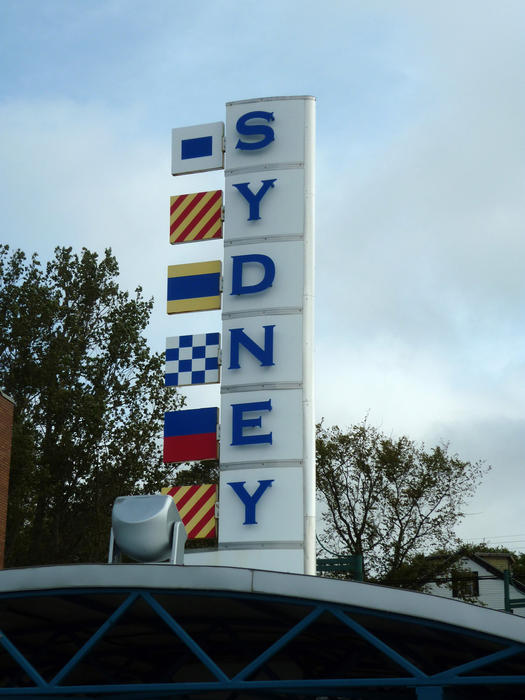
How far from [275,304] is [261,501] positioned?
3.59 m

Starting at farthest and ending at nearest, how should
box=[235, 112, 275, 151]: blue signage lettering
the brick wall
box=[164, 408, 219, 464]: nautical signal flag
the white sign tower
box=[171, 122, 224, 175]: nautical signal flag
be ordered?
the brick wall, box=[171, 122, 224, 175]: nautical signal flag, box=[235, 112, 275, 151]: blue signage lettering, box=[164, 408, 219, 464]: nautical signal flag, the white sign tower

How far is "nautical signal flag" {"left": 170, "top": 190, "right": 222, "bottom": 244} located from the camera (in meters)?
19.9

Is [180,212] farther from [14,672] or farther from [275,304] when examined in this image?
[14,672]

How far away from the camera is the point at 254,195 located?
19.7 m

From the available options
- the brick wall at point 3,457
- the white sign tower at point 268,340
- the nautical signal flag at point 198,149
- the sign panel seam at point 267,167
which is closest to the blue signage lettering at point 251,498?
the white sign tower at point 268,340

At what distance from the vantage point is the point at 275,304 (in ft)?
61.9

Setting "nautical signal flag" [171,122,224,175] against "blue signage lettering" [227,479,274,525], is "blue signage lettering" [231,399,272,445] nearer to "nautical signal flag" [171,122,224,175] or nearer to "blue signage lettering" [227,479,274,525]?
"blue signage lettering" [227,479,274,525]

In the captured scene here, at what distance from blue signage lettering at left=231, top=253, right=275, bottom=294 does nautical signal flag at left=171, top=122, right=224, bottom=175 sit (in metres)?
2.15

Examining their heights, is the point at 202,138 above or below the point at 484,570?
above

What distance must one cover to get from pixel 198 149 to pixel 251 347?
4396 millimetres

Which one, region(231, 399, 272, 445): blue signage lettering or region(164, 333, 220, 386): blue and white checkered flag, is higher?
region(164, 333, 220, 386): blue and white checkered flag

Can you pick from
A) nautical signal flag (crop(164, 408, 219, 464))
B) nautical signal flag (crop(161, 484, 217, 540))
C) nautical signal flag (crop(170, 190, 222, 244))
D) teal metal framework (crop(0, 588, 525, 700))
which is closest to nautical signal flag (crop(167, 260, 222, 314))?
nautical signal flag (crop(170, 190, 222, 244))

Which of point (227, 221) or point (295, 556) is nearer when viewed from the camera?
point (295, 556)

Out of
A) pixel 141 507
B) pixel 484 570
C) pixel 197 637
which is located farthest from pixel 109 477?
pixel 141 507
